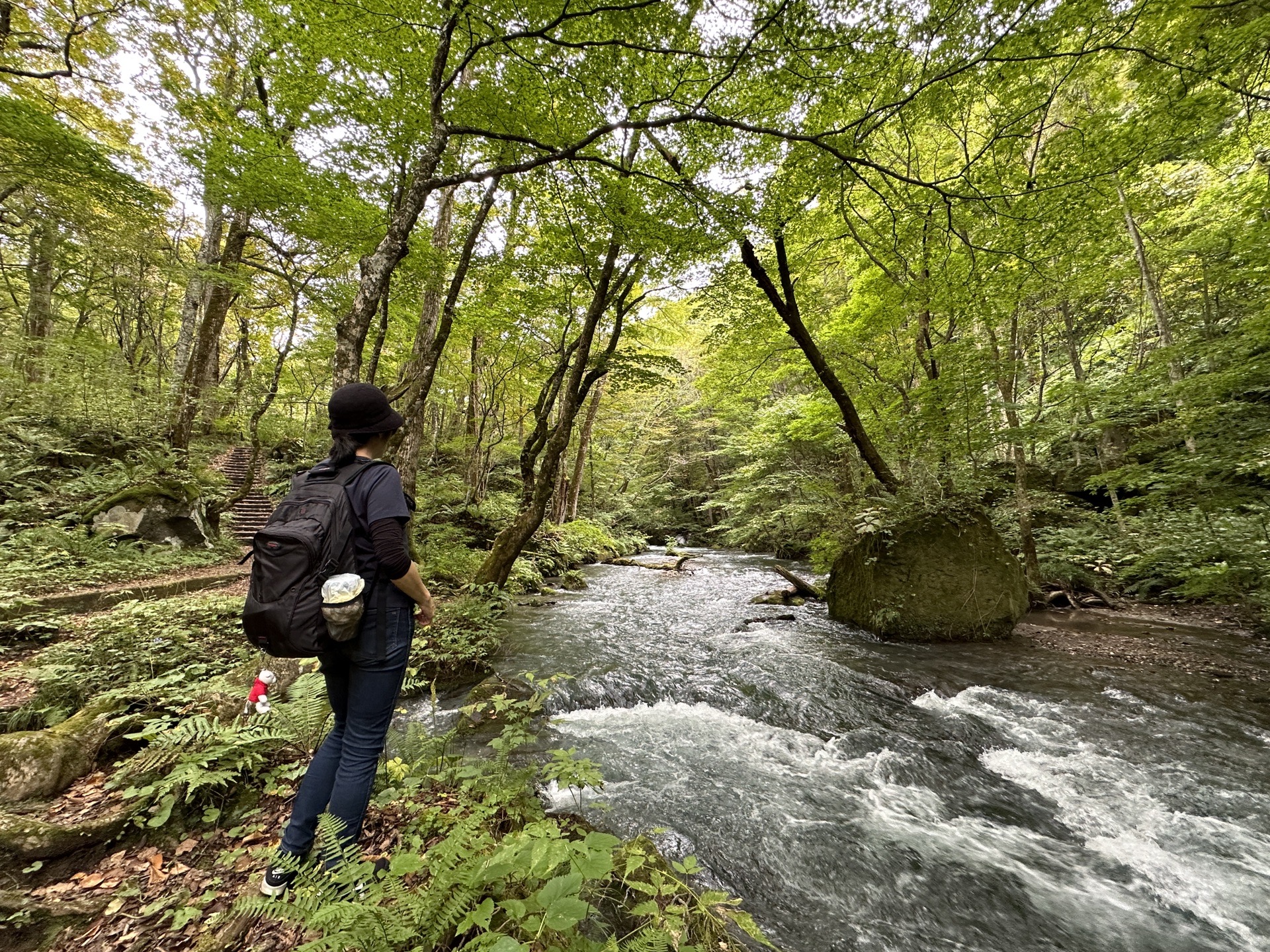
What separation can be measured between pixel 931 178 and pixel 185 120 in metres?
15.3

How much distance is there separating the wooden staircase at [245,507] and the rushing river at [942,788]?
842 centimetres

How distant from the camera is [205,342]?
1127 cm

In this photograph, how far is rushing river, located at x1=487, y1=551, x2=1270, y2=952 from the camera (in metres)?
2.79

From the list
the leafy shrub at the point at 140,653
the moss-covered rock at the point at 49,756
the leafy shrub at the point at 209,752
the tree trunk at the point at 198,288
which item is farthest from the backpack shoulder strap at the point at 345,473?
the tree trunk at the point at 198,288

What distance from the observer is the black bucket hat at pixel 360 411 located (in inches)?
89.5

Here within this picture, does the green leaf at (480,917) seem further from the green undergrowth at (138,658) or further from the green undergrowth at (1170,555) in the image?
the green undergrowth at (1170,555)

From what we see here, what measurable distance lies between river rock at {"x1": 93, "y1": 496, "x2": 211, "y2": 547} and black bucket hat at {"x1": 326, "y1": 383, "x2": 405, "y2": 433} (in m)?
9.00

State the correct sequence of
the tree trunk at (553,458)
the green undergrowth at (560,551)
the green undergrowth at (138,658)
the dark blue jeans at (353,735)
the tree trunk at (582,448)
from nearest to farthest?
the dark blue jeans at (353,735) → the green undergrowth at (138,658) → the tree trunk at (553,458) → the green undergrowth at (560,551) → the tree trunk at (582,448)

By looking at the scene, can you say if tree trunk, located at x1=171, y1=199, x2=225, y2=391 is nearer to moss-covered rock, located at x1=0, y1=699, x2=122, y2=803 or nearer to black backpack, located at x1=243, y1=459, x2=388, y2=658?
moss-covered rock, located at x1=0, y1=699, x2=122, y2=803

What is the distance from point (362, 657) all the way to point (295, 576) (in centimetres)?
49

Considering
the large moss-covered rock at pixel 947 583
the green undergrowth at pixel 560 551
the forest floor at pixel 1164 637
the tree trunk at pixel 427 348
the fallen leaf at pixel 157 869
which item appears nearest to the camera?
the fallen leaf at pixel 157 869

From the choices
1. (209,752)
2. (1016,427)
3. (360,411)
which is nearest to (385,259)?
(360,411)

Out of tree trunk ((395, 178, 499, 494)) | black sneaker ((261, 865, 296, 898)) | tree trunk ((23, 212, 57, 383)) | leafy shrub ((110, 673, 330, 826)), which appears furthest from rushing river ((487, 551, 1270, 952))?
tree trunk ((23, 212, 57, 383))

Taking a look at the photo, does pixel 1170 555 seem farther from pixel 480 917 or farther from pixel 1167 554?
pixel 480 917
